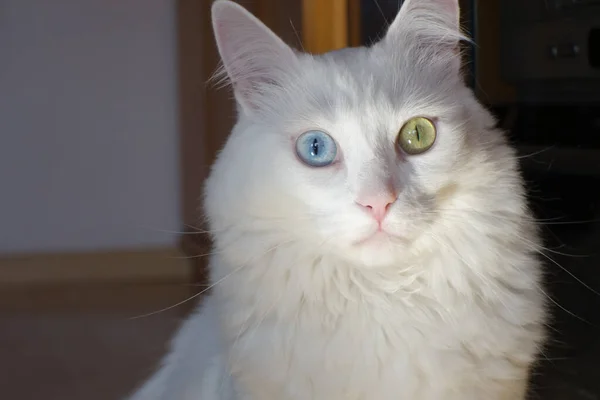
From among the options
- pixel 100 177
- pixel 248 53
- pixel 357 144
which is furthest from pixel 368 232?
pixel 100 177

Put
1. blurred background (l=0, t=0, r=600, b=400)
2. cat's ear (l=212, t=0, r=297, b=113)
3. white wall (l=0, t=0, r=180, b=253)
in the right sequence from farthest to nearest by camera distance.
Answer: white wall (l=0, t=0, r=180, b=253) → blurred background (l=0, t=0, r=600, b=400) → cat's ear (l=212, t=0, r=297, b=113)

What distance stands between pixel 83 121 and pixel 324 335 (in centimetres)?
215

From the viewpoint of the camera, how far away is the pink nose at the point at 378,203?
0.85 metres

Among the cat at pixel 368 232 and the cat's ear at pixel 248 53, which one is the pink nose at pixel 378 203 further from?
the cat's ear at pixel 248 53

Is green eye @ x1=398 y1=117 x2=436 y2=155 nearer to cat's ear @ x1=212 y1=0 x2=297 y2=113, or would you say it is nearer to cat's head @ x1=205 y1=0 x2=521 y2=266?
cat's head @ x1=205 y1=0 x2=521 y2=266

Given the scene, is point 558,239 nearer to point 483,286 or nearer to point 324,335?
point 483,286

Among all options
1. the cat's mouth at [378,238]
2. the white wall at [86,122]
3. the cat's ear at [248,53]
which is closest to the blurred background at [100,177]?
the white wall at [86,122]

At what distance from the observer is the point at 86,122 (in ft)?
9.21

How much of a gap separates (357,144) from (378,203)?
0.10 metres

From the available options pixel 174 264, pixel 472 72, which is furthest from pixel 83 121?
pixel 472 72

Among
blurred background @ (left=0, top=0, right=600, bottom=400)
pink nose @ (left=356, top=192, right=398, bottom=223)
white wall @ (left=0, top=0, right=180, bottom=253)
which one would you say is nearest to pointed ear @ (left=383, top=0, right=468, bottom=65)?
pink nose @ (left=356, top=192, right=398, bottom=223)

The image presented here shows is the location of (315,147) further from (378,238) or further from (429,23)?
(429,23)

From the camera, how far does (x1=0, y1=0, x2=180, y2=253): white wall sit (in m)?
2.77

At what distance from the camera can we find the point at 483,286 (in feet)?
3.19
